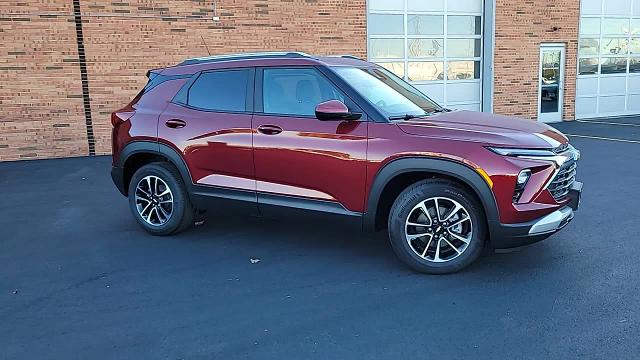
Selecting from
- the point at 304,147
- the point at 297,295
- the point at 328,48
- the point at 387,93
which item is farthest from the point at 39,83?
the point at 297,295

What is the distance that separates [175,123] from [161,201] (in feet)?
2.78

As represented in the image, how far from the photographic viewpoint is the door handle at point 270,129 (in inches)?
198

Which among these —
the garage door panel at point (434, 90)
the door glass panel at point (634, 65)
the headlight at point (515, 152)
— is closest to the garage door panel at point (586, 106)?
the door glass panel at point (634, 65)

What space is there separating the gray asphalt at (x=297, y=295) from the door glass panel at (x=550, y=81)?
11.5m

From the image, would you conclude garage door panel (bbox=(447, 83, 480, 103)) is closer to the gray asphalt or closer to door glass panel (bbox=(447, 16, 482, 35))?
door glass panel (bbox=(447, 16, 482, 35))

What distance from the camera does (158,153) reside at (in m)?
5.72

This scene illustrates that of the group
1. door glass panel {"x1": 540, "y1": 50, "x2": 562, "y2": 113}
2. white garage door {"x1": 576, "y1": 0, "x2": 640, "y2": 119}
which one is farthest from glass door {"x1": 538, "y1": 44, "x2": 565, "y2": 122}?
white garage door {"x1": 576, "y1": 0, "x2": 640, "y2": 119}

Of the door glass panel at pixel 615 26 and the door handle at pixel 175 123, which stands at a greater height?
the door glass panel at pixel 615 26

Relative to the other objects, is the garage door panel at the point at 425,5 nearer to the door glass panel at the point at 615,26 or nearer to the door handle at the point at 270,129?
the door glass panel at the point at 615,26

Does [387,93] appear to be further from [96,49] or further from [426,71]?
[426,71]

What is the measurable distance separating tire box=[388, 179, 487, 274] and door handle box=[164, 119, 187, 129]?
7.57 ft

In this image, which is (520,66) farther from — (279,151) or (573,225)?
(279,151)

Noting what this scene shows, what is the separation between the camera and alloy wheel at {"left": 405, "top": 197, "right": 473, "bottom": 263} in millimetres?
4465

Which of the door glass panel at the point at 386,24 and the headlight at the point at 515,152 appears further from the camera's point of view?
the door glass panel at the point at 386,24
